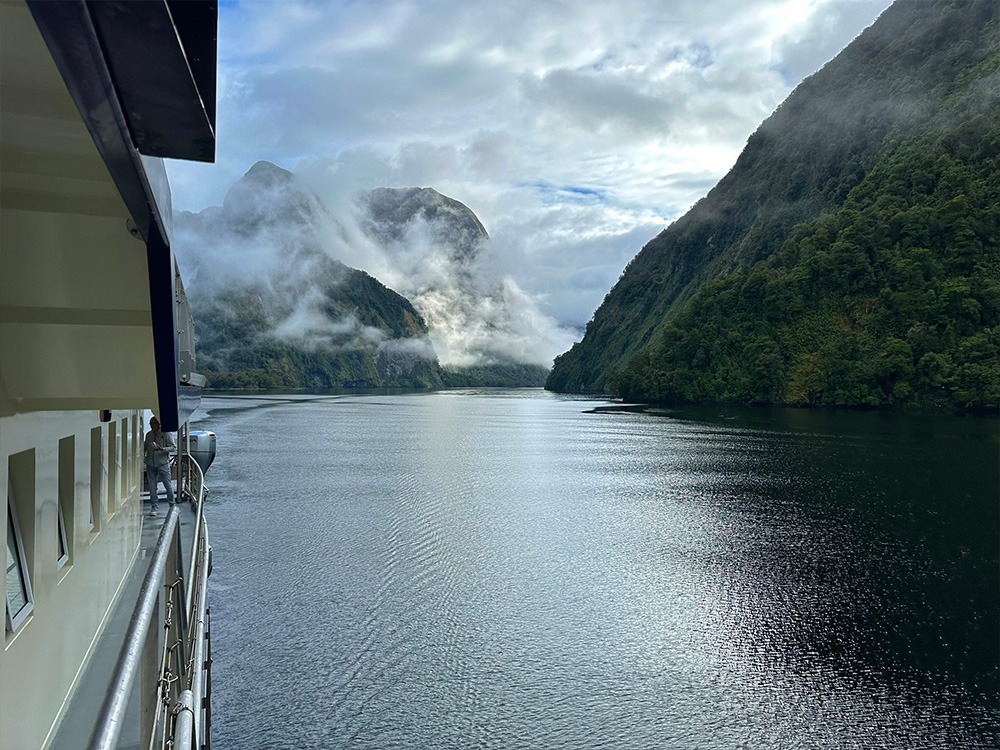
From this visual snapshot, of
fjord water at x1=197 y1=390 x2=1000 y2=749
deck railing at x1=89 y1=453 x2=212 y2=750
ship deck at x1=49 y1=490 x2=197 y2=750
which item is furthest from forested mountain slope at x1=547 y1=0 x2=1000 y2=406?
deck railing at x1=89 y1=453 x2=212 y2=750

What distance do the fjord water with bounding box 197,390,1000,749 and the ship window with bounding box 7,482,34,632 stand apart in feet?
25.5

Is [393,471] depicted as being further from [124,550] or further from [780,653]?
[124,550]

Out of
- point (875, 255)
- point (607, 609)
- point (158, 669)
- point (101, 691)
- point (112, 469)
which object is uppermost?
point (875, 255)

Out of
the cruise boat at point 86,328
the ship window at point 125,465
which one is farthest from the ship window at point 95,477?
the ship window at point 125,465

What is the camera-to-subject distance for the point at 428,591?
19516 millimetres

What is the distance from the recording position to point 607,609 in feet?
59.8

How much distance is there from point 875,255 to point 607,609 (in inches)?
4371

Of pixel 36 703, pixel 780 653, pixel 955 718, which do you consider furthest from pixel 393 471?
pixel 36 703

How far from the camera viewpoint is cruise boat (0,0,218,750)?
2.24 meters

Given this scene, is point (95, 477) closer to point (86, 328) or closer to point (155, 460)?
point (86, 328)

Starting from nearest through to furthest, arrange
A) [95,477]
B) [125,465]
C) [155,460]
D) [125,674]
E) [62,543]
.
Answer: [125,674] < [62,543] < [95,477] < [125,465] < [155,460]

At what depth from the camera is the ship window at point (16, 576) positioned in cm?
457

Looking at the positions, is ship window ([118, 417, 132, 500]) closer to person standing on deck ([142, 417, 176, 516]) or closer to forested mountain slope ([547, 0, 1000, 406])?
person standing on deck ([142, 417, 176, 516])

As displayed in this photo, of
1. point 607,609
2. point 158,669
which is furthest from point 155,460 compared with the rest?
point 158,669
